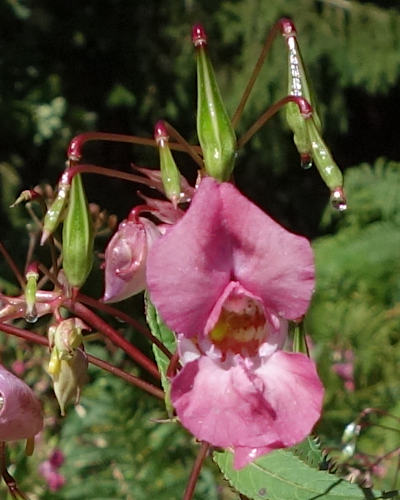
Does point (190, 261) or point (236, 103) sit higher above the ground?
point (190, 261)

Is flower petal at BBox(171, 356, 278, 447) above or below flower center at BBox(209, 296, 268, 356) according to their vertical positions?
below

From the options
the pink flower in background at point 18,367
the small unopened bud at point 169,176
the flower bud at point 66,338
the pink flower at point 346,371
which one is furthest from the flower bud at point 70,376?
the pink flower at point 346,371

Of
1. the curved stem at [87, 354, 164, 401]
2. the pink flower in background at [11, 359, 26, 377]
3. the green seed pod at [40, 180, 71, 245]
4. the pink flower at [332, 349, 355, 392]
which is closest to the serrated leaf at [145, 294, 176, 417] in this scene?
the curved stem at [87, 354, 164, 401]

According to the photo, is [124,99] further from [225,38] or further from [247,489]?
[247,489]

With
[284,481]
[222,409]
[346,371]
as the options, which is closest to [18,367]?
[284,481]

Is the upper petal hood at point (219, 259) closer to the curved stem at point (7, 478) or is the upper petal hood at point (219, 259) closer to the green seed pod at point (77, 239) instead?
the green seed pod at point (77, 239)

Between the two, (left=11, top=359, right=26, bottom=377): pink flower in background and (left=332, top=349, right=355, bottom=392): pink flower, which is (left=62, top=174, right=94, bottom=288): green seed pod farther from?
(left=332, top=349, right=355, bottom=392): pink flower

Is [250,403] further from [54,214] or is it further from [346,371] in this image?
[346,371]
